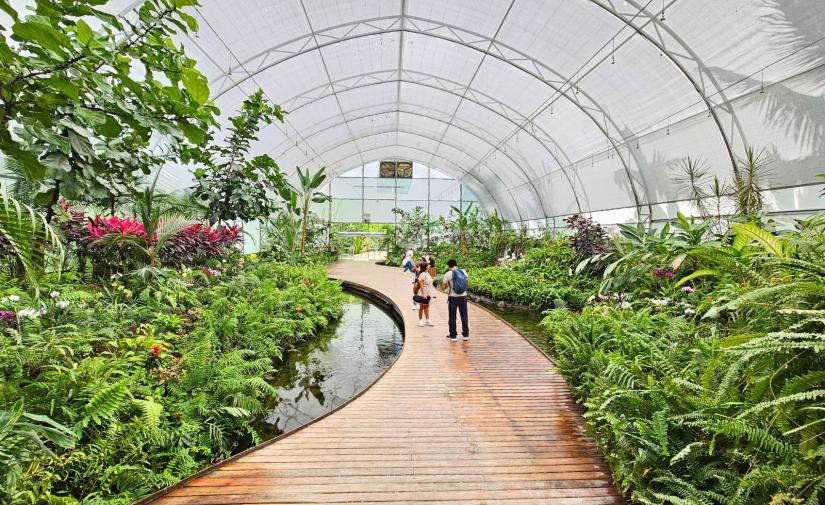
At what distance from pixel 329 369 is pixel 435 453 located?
3308mm

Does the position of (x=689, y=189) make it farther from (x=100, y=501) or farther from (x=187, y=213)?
(x=100, y=501)

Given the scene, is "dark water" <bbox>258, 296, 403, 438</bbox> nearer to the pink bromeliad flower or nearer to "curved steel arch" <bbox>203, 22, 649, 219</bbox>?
the pink bromeliad flower

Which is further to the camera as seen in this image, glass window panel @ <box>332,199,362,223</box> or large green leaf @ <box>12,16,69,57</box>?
glass window panel @ <box>332,199,362,223</box>

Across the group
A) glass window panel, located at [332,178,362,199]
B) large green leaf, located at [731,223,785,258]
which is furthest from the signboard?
large green leaf, located at [731,223,785,258]

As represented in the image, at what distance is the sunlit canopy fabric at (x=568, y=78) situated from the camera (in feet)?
23.2

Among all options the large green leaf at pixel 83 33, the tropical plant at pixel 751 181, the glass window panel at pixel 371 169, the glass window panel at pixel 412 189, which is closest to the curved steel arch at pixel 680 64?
the tropical plant at pixel 751 181

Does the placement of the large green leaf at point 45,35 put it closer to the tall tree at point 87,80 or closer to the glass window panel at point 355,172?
the tall tree at point 87,80

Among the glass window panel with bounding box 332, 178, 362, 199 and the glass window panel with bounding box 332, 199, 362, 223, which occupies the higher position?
the glass window panel with bounding box 332, 178, 362, 199

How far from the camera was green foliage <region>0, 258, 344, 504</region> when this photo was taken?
2.54 meters

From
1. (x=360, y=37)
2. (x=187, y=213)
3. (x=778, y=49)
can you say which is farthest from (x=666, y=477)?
(x=360, y=37)

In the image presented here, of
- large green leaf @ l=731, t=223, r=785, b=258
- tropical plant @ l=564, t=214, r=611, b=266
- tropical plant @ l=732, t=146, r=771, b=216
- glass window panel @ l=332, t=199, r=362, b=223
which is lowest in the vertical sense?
large green leaf @ l=731, t=223, r=785, b=258

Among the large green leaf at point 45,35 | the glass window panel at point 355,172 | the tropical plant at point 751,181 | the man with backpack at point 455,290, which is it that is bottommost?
the man with backpack at point 455,290

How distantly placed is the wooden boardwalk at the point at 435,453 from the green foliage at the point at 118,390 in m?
0.56

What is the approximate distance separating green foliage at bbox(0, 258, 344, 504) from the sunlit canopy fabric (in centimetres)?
469
